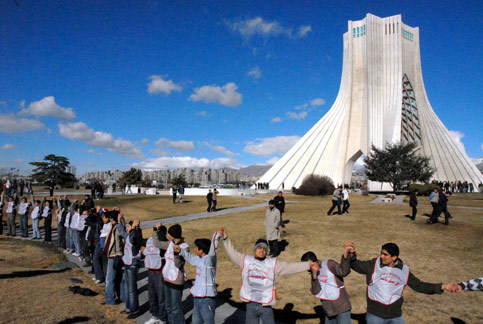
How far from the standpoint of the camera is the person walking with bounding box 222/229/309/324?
335 cm

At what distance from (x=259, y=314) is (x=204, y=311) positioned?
746 millimetres

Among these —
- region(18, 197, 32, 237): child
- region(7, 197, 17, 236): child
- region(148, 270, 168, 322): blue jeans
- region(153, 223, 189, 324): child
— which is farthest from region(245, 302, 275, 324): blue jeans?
region(7, 197, 17, 236): child

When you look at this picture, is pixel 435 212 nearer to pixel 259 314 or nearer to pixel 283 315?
pixel 283 315

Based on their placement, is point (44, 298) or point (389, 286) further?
point (44, 298)

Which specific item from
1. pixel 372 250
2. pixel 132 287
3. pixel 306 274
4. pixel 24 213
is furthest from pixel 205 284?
pixel 24 213

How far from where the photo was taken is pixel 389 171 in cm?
3108

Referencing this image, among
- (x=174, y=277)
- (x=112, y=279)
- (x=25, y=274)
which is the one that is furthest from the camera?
(x=25, y=274)

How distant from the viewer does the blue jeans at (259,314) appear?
335 centimetres

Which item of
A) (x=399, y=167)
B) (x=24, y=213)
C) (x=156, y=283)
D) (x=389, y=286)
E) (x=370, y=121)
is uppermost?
(x=370, y=121)

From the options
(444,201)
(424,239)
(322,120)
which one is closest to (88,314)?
(424,239)

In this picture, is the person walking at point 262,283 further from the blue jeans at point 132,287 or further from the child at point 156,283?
the blue jeans at point 132,287

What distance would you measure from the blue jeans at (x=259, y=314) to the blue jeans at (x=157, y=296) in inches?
68.4

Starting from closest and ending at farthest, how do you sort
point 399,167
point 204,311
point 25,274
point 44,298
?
1. point 204,311
2. point 44,298
3. point 25,274
4. point 399,167

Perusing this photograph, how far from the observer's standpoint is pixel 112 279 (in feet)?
17.8
